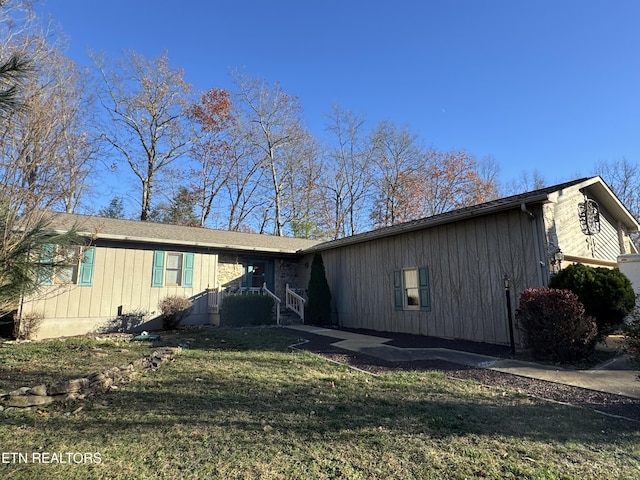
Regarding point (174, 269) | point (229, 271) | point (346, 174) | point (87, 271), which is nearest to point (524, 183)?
point (346, 174)

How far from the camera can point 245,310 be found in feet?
39.4

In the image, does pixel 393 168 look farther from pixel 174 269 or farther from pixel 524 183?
pixel 174 269

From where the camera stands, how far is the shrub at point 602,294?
670 centimetres

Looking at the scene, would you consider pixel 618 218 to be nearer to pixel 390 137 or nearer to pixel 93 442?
pixel 93 442

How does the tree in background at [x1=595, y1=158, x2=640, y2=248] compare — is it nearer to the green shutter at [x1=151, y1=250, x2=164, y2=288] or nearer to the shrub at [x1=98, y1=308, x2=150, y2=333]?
the green shutter at [x1=151, y1=250, x2=164, y2=288]

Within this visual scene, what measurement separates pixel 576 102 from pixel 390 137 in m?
14.3

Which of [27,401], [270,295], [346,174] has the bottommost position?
[27,401]

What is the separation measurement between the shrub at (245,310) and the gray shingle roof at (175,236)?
85.7 inches

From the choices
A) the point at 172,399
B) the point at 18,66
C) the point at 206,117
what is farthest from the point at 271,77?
the point at 172,399

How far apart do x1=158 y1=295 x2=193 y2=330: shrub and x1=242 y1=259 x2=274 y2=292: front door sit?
132 inches

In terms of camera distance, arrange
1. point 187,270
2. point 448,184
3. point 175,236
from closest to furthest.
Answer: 1. point 187,270
2. point 175,236
3. point 448,184

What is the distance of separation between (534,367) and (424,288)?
13.4 feet

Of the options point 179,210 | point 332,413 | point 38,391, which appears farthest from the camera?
point 179,210

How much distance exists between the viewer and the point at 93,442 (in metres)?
2.80
